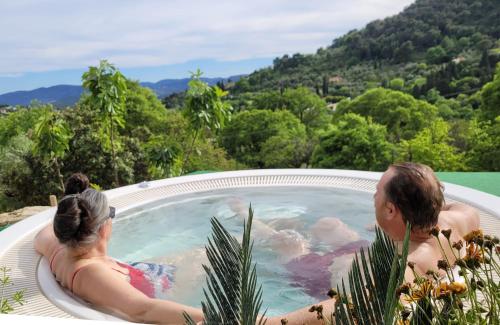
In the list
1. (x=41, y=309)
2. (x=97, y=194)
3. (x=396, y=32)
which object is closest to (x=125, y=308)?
(x=41, y=309)

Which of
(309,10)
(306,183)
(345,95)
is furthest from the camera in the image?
(345,95)

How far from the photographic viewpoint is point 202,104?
771 cm

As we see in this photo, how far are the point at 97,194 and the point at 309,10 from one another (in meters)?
24.1

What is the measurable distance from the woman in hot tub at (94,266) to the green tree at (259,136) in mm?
26335

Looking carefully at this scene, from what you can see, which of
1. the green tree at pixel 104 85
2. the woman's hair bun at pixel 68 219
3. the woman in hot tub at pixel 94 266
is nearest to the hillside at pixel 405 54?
the green tree at pixel 104 85

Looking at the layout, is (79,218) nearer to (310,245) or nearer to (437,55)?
(310,245)

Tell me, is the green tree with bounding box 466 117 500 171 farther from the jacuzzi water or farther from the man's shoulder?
the man's shoulder

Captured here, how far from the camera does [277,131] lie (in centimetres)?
3178

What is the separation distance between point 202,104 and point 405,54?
72.6 meters

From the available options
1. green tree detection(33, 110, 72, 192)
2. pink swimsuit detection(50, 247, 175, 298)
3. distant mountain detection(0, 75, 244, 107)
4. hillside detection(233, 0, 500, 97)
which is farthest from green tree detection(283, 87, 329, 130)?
pink swimsuit detection(50, 247, 175, 298)

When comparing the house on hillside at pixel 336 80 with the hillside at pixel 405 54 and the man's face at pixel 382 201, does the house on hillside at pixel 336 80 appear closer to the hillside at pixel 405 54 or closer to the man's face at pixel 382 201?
the hillside at pixel 405 54

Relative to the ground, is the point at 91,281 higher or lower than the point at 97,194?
lower

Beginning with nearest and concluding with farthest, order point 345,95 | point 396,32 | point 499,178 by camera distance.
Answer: point 499,178
point 345,95
point 396,32

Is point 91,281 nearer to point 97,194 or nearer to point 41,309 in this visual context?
point 41,309
